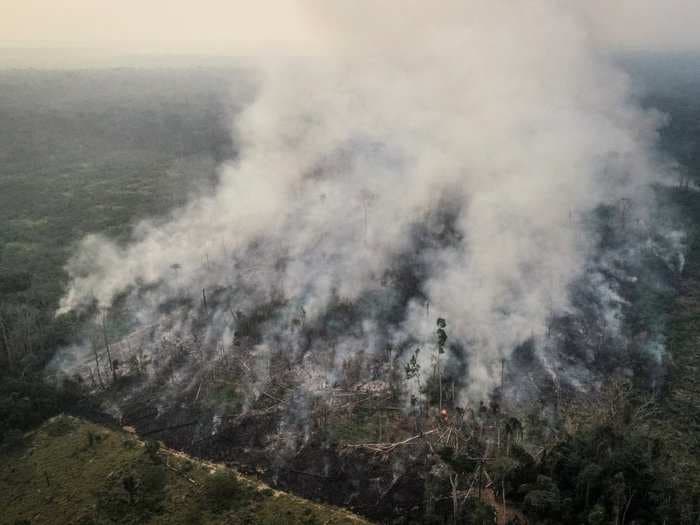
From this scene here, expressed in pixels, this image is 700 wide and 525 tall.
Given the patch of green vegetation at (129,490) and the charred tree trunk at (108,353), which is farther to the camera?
the charred tree trunk at (108,353)

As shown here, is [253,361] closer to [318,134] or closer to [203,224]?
[203,224]

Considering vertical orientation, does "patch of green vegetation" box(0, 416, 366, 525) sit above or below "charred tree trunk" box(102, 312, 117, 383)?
below

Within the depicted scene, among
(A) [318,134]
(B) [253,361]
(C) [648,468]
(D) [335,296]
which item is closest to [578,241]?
(D) [335,296]

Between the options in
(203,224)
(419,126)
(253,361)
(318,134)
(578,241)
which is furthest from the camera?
(318,134)

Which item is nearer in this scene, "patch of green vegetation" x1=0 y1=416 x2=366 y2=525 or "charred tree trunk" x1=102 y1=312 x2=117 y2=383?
"patch of green vegetation" x1=0 y1=416 x2=366 y2=525

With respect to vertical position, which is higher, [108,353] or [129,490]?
[108,353]

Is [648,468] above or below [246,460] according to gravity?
above

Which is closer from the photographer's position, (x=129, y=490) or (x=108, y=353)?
(x=129, y=490)

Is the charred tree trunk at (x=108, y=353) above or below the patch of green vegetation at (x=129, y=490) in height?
above
